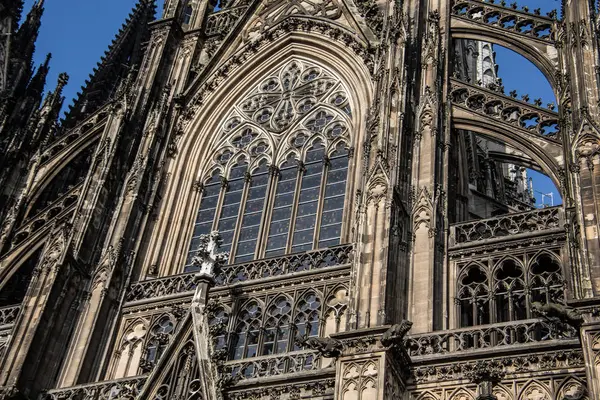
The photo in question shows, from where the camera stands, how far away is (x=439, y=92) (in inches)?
760

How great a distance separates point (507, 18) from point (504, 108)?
106 inches

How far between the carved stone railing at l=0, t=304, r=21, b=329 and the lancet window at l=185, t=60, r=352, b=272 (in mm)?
3851

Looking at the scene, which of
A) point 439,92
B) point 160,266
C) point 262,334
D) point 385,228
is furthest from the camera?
point 160,266

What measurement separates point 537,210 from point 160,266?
26.5ft

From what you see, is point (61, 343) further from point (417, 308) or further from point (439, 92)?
point (439, 92)

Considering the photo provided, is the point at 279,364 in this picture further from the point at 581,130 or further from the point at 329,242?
the point at 581,130

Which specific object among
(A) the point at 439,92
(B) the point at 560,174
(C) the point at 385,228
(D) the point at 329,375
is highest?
(A) the point at 439,92

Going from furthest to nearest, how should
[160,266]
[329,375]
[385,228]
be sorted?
1. [160,266]
2. [385,228]
3. [329,375]

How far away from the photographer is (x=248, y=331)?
18234 millimetres

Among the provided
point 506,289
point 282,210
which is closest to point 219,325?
point 282,210

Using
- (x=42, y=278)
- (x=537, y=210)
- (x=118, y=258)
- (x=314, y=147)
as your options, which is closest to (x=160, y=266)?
(x=118, y=258)

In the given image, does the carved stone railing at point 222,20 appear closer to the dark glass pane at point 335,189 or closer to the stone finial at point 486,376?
the dark glass pane at point 335,189

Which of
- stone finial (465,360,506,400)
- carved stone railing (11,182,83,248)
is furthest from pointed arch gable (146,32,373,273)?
stone finial (465,360,506,400)

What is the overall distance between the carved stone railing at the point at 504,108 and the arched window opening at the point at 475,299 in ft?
10.6
